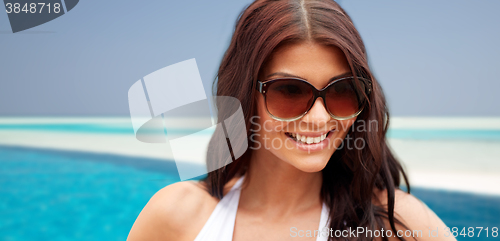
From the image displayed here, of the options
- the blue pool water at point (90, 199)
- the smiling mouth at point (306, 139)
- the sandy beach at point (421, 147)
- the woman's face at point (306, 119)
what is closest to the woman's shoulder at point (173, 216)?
the woman's face at point (306, 119)

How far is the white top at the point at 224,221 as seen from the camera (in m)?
1.54

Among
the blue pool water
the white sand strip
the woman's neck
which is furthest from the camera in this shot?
the white sand strip

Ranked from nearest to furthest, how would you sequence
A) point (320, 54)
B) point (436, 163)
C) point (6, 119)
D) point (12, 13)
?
point (320, 54) → point (12, 13) → point (436, 163) → point (6, 119)

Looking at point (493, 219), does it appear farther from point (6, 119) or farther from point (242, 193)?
point (6, 119)

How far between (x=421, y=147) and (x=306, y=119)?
11.4m

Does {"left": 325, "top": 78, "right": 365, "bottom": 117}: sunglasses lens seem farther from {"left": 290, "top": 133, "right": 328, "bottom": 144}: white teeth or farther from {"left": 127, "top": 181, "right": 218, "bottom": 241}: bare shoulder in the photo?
{"left": 127, "top": 181, "right": 218, "bottom": 241}: bare shoulder

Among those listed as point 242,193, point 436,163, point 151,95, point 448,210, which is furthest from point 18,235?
point 436,163

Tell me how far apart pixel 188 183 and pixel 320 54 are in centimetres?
95

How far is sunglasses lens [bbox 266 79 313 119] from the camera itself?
1.32 metres

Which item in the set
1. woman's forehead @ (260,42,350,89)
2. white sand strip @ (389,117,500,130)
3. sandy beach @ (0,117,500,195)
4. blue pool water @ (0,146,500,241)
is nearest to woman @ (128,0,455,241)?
woman's forehead @ (260,42,350,89)

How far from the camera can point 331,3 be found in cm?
147

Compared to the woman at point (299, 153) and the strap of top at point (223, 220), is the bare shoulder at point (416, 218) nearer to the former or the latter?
the woman at point (299, 153)

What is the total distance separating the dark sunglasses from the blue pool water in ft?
15.6

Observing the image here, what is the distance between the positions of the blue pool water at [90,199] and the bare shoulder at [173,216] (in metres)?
4.27
